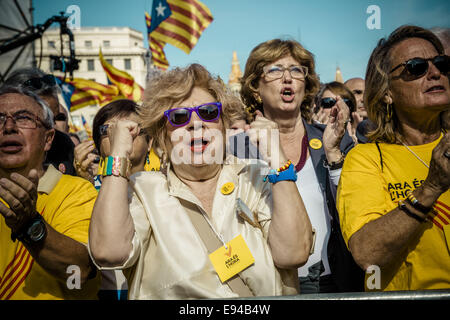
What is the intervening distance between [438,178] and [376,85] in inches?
29.5

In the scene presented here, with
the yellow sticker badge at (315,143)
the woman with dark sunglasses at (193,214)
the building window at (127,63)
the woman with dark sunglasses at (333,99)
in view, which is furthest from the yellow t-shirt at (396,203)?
the building window at (127,63)

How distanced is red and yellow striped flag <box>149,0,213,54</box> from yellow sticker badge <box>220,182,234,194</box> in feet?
18.7

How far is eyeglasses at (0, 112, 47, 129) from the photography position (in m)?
1.88

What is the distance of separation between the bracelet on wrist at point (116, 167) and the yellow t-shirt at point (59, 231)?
1.42 ft

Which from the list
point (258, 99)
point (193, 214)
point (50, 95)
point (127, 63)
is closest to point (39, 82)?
point (50, 95)

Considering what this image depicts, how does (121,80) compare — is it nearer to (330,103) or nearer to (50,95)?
(50,95)

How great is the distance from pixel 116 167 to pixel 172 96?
0.58m

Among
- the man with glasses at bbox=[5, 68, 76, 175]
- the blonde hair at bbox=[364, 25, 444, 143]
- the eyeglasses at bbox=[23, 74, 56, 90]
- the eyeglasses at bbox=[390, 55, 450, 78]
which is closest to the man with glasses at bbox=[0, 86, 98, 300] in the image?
the man with glasses at bbox=[5, 68, 76, 175]

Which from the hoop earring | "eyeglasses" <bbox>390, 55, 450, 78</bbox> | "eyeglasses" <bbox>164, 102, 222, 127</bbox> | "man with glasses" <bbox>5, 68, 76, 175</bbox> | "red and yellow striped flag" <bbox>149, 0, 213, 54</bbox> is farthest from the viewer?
"red and yellow striped flag" <bbox>149, 0, 213, 54</bbox>

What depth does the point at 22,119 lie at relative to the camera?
1913 millimetres

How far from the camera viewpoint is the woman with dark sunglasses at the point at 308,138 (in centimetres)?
215

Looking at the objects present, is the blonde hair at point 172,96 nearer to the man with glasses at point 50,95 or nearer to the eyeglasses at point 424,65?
the eyeglasses at point 424,65

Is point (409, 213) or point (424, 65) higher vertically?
point (424, 65)

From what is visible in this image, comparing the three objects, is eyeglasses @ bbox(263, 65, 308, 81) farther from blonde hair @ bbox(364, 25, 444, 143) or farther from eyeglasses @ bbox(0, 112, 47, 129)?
eyeglasses @ bbox(0, 112, 47, 129)
